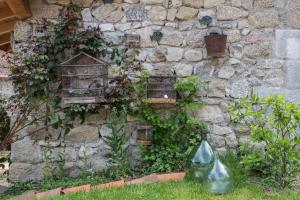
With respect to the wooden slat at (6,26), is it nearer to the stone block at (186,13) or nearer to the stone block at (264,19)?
the stone block at (186,13)

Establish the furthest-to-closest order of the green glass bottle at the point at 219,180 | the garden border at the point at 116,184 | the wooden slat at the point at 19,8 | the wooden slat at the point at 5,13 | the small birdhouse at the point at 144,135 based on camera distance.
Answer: the wooden slat at the point at 5,13
the small birdhouse at the point at 144,135
the wooden slat at the point at 19,8
the garden border at the point at 116,184
the green glass bottle at the point at 219,180

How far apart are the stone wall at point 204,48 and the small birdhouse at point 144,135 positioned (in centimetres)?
12

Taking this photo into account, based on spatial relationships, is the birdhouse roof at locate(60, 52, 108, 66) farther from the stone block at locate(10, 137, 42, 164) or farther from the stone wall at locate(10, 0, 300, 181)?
the stone block at locate(10, 137, 42, 164)

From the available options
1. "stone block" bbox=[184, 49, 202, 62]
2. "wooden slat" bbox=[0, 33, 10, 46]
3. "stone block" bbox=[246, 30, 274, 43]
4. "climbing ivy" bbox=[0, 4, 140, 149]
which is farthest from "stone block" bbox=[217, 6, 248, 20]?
"wooden slat" bbox=[0, 33, 10, 46]

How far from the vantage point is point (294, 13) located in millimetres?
4098

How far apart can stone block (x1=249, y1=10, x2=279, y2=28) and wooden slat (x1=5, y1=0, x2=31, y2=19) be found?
2454 millimetres

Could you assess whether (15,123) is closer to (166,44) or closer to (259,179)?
(166,44)

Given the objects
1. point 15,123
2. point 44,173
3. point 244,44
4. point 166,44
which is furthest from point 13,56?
point 244,44

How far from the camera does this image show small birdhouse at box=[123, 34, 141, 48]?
4.11m

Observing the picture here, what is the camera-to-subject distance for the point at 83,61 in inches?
157

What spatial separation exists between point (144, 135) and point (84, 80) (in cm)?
87

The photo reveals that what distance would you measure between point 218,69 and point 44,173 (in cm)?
222

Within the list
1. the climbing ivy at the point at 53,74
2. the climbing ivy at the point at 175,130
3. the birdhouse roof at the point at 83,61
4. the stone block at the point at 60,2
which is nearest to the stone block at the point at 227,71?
the climbing ivy at the point at 175,130

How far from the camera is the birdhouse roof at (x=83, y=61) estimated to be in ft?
12.8
